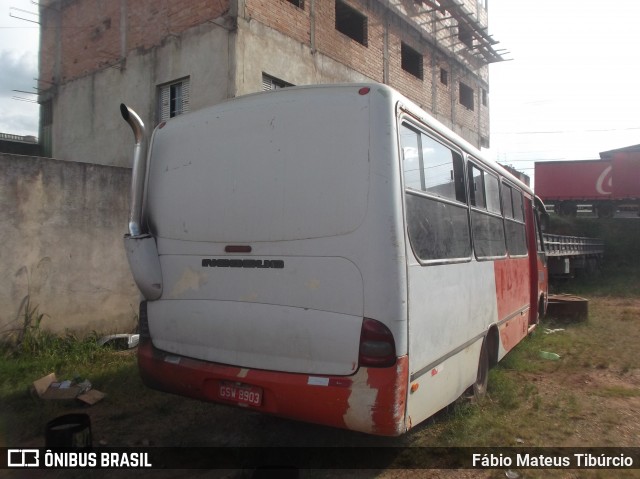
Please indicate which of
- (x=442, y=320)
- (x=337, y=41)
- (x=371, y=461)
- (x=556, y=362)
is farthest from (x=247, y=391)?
(x=337, y=41)

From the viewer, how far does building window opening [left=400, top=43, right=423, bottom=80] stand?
1784 cm

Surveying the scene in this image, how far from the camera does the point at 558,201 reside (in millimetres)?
28312

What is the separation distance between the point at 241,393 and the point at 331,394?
710mm

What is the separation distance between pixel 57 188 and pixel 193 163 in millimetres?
3884

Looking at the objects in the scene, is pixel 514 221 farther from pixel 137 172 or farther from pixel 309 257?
pixel 137 172

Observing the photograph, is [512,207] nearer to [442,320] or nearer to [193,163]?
[442,320]

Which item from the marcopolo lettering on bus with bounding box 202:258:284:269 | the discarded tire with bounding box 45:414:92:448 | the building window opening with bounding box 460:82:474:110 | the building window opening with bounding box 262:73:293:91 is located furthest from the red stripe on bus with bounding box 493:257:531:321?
the building window opening with bounding box 460:82:474:110

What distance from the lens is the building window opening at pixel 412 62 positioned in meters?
17.8

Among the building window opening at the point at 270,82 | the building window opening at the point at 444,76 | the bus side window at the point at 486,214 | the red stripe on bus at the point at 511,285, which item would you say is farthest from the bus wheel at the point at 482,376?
the building window opening at the point at 444,76

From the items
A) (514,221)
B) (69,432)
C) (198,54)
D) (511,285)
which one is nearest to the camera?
(69,432)

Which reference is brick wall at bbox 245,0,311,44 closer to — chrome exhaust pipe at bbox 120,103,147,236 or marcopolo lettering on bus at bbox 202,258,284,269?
chrome exhaust pipe at bbox 120,103,147,236

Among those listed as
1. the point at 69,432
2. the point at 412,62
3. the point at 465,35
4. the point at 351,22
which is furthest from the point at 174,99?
the point at 465,35

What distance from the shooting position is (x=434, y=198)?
11.9 ft

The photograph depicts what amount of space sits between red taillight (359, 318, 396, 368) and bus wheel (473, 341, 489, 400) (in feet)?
7.56
